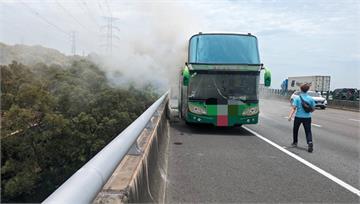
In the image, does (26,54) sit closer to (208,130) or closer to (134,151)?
(208,130)

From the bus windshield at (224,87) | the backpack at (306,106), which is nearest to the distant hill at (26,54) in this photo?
the bus windshield at (224,87)

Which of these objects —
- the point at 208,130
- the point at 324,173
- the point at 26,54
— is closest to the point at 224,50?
the point at 208,130

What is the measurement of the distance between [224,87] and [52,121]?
108 ft

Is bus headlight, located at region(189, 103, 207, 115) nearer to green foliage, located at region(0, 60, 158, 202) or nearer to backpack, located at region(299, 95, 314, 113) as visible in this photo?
backpack, located at region(299, 95, 314, 113)

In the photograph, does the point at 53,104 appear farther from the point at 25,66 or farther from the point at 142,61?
the point at 142,61

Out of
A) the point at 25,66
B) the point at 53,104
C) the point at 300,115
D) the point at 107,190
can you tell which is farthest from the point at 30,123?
the point at 107,190

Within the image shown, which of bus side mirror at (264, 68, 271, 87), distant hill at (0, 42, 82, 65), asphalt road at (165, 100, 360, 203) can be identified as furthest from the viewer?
distant hill at (0, 42, 82, 65)

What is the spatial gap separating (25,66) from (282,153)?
53.1 m

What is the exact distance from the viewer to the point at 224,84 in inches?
563

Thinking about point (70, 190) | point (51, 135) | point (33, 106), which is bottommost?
point (51, 135)

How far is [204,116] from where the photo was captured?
1445 centimetres

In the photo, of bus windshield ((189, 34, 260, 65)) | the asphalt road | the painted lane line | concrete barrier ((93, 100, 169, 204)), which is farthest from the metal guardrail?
bus windshield ((189, 34, 260, 65))

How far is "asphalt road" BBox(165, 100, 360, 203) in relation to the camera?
6.29 metres

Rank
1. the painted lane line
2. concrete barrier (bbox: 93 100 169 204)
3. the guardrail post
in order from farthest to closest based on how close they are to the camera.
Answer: the painted lane line, the guardrail post, concrete barrier (bbox: 93 100 169 204)
